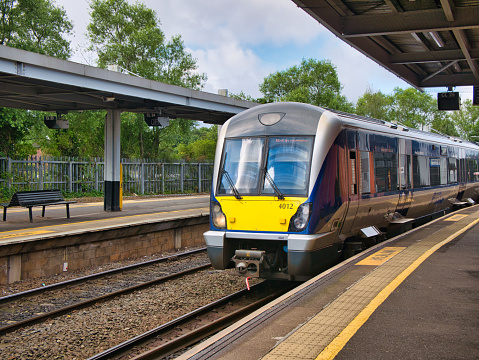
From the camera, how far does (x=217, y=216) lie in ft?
28.3

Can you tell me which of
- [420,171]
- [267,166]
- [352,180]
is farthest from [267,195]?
[420,171]

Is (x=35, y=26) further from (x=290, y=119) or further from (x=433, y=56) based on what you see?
(x=290, y=119)

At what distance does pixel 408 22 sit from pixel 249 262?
6705 millimetres

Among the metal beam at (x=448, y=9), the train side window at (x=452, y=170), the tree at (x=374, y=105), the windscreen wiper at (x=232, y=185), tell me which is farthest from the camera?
the tree at (x=374, y=105)

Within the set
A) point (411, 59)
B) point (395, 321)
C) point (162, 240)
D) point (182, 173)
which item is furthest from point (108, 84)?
point (182, 173)

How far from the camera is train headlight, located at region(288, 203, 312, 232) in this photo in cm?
791

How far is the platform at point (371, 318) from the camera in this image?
451 cm

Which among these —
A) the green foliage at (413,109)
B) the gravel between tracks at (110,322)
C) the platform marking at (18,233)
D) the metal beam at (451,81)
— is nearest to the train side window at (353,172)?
the gravel between tracks at (110,322)

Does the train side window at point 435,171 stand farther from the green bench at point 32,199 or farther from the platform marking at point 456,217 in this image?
the green bench at point 32,199

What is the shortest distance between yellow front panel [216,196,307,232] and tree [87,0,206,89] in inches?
1496

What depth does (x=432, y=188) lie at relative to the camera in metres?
14.9

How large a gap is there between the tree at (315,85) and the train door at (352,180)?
48487 millimetres

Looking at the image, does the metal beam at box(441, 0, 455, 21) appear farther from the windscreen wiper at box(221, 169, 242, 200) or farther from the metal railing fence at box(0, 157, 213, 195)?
the metal railing fence at box(0, 157, 213, 195)

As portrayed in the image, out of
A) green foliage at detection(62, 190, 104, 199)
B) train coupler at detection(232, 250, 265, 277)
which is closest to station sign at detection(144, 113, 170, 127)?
green foliage at detection(62, 190, 104, 199)
